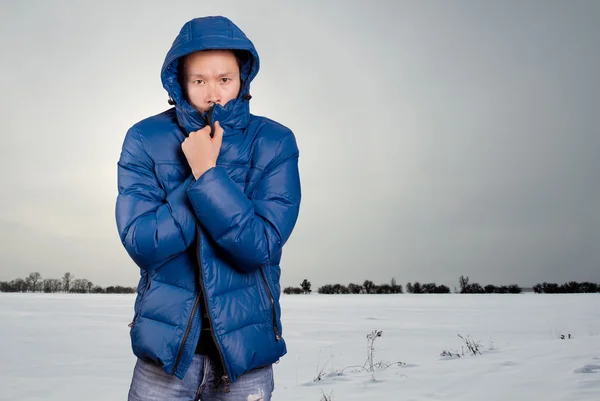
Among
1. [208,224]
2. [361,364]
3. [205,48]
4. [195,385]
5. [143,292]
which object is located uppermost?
[205,48]

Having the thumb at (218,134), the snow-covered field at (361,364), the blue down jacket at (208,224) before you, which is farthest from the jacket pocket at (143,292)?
the snow-covered field at (361,364)

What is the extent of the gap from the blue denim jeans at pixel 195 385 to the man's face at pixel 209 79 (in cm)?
85

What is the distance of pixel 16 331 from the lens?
892 centimetres

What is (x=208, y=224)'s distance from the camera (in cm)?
144

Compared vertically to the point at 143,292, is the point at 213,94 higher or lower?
higher

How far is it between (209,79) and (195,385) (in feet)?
3.30

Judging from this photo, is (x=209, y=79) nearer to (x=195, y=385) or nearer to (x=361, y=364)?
(x=195, y=385)

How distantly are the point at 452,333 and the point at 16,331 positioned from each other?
8090 millimetres

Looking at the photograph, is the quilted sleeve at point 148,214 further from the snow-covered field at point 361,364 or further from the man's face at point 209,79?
the snow-covered field at point 361,364

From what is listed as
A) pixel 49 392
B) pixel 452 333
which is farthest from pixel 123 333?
pixel 452 333

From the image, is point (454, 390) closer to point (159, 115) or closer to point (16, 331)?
point (159, 115)

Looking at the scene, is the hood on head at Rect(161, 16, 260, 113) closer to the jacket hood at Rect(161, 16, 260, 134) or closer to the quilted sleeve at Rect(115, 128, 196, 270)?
the jacket hood at Rect(161, 16, 260, 134)

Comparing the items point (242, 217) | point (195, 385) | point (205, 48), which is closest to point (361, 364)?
point (195, 385)

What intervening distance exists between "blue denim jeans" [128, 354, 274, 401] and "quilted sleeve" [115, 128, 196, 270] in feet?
1.10
